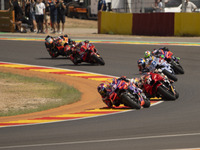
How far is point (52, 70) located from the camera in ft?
63.4

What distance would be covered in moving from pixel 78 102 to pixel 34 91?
2.23m

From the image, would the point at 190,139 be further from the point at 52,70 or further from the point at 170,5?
the point at 170,5

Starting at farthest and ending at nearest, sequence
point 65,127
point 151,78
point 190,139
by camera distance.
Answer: point 151,78, point 65,127, point 190,139

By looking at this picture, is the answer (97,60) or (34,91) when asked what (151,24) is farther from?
(34,91)

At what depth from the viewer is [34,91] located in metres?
15.5

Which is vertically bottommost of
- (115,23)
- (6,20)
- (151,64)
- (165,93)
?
(165,93)

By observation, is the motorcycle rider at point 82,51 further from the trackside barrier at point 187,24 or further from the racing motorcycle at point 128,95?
the trackside barrier at point 187,24

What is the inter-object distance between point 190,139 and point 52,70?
37.3 ft

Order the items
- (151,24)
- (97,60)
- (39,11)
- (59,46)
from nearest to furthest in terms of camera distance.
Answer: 1. (97,60)
2. (59,46)
3. (151,24)
4. (39,11)

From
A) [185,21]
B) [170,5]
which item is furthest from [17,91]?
[170,5]

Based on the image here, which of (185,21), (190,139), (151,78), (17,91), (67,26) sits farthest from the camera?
(67,26)

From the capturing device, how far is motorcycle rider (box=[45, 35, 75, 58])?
20.8 m

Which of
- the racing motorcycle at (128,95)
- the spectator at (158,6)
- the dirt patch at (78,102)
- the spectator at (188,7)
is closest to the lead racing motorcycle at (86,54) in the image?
the dirt patch at (78,102)

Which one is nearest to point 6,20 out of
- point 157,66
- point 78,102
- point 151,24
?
point 151,24
